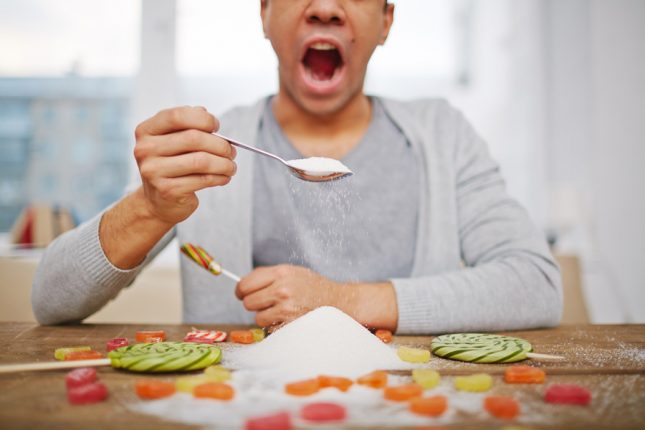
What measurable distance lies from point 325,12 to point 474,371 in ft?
2.63

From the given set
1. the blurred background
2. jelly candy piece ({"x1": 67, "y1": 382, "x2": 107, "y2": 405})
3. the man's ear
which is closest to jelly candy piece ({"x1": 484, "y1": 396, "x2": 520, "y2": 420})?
jelly candy piece ({"x1": 67, "y1": 382, "x2": 107, "y2": 405})

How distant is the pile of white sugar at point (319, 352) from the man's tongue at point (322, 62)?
25.7 inches

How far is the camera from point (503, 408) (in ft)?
1.74

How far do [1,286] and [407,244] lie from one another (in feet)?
3.66

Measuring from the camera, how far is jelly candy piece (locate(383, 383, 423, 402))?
1.88ft

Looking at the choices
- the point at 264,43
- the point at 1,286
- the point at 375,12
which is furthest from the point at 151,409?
the point at 264,43

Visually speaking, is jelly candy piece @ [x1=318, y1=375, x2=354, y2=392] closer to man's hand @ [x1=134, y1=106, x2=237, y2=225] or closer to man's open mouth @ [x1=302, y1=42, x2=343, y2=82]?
man's hand @ [x1=134, y1=106, x2=237, y2=225]

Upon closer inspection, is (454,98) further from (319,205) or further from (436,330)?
(436,330)

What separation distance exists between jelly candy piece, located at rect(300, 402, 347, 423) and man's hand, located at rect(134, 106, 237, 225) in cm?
44

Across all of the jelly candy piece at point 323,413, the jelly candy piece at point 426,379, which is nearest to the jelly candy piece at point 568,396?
the jelly candy piece at point 426,379

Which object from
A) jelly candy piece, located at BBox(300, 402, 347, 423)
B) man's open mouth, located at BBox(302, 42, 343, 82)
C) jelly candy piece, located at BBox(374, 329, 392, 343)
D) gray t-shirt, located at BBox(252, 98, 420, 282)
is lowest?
jelly candy piece, located at BBox(374, 329, 392, 343)

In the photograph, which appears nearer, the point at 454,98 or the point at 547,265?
the point at 547,265

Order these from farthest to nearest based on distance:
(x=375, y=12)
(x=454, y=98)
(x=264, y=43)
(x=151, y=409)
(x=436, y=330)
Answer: (x=454, y=98), (x=264, y=43), (x=375, y=12), (x=436, y=330), (x=151, y=409)

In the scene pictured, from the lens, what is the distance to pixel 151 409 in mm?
550
